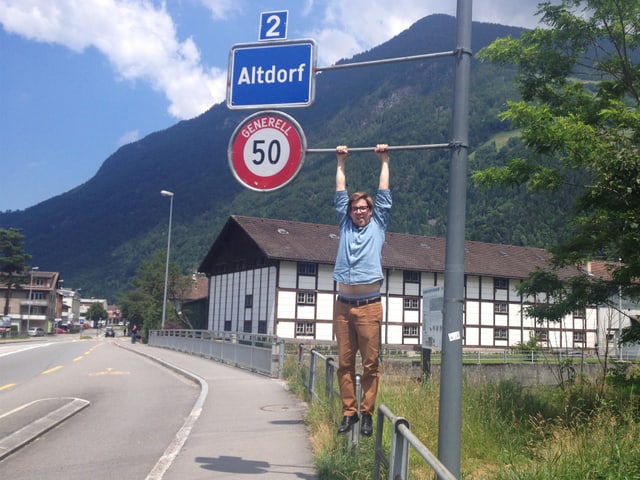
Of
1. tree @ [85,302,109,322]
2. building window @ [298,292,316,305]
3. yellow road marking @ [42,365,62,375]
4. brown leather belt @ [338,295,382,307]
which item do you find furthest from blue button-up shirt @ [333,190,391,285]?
tree @ [85,302,109,322]

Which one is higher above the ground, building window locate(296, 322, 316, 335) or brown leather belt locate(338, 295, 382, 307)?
brown leather belt locate(338, 295, 382, 307)

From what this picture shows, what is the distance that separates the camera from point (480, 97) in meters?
171

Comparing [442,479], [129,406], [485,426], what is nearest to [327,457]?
[485,426]

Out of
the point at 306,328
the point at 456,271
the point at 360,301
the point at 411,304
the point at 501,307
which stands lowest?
the point at 306,328

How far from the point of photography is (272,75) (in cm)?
618

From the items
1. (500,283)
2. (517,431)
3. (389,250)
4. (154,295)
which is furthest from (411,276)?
(517,431)

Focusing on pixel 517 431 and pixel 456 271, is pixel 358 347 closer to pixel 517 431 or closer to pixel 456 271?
pixel 456 271

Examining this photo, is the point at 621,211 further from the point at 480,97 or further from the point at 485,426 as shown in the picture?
the point at 480,97

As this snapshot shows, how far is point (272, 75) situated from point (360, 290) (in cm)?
212

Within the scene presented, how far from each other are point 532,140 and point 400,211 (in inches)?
4450

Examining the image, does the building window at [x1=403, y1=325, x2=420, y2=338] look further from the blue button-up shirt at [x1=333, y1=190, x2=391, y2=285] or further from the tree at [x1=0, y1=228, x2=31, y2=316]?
the tree at [x1=0, y1=228, x2=31, y2=316]

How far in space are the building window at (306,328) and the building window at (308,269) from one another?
2.87 metres

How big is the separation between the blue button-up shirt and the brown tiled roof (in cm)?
3412

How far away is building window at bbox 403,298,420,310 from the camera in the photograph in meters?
43.6
